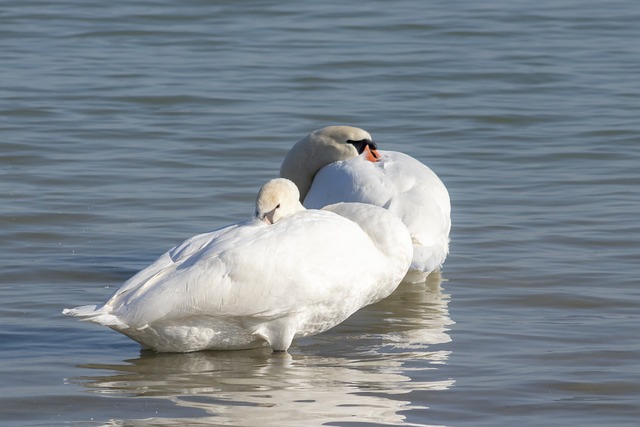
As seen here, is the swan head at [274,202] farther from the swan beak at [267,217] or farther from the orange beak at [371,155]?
the orange beak at [371,155]

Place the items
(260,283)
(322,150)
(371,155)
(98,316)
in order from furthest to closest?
1. (322,150)
2. (371,155)
3. (260,283)
4. (98,316)

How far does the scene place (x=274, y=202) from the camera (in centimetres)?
586

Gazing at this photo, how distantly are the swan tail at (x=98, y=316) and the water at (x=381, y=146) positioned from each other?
9.2 inches

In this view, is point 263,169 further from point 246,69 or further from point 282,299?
point 282,299

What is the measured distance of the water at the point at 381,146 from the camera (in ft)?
17.6

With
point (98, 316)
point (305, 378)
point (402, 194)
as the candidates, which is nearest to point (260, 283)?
point (305, 378)

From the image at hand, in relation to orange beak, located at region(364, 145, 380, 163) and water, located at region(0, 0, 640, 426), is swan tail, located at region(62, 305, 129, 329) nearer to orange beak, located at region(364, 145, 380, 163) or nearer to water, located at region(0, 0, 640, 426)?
water, located at region(0, 0, 640, 426)

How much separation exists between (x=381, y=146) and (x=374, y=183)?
133 inches

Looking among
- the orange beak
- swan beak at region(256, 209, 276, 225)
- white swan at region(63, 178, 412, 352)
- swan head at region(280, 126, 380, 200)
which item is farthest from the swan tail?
swan head at region(280, 126, 380, 200)

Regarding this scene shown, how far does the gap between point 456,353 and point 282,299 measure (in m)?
0.81

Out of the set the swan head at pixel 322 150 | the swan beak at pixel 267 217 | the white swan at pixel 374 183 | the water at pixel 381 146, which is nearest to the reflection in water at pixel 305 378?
the water at pixel 381 146

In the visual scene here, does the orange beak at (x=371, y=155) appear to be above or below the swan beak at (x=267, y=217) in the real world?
above

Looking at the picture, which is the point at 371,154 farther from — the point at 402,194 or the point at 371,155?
the point at 402,194

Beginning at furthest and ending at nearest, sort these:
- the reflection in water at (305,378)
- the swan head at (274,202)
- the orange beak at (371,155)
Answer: the orange beak at (371,155)
the swan head at (274,202)
the reflection in water at (305,378)
